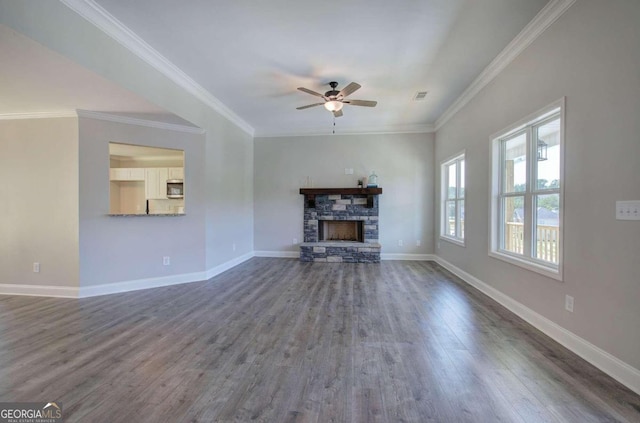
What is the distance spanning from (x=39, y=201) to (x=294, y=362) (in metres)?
4.10

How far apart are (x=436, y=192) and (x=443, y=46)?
3336 millimetres

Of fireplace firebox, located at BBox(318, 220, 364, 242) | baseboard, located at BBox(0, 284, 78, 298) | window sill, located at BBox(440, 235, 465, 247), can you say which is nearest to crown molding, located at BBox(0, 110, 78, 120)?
baseboard, located at BBox(0, 284, 78, 298)

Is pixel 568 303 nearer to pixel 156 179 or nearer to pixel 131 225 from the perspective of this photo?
pixel 131 225

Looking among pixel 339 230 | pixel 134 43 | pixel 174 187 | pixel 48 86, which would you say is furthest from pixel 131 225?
pixel 339 230

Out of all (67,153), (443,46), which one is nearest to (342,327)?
(443,46)

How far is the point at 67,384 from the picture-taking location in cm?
171

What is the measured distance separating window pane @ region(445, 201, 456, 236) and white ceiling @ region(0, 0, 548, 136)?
207cm

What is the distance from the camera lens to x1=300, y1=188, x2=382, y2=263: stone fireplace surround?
5.55 m

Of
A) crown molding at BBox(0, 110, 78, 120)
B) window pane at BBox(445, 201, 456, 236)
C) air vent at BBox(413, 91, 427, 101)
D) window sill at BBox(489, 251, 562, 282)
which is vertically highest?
air vent at BBox(413, 91, 427, 101)

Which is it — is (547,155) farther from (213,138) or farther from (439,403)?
(213,138)

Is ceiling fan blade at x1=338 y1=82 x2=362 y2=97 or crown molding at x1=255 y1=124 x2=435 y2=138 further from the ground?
crown molding at x1=255 y1=124 x2=435 y2=138

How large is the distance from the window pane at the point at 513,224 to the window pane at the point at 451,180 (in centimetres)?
171

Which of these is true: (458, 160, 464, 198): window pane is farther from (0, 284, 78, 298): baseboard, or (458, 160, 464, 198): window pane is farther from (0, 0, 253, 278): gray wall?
(0, 284, 78, 298): baseboard

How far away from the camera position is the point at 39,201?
3.47 metres
